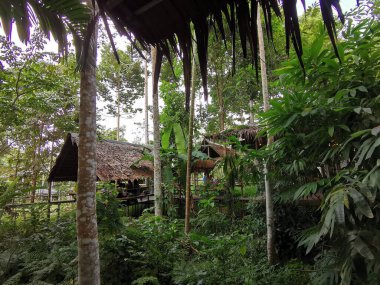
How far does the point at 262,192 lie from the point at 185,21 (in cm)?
484

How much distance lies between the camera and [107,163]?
8.12 meters

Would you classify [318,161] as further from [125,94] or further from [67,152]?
[125,94]

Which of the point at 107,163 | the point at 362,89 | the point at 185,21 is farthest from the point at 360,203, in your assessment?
the point at 107,163

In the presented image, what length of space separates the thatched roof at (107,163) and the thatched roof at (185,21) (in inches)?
261

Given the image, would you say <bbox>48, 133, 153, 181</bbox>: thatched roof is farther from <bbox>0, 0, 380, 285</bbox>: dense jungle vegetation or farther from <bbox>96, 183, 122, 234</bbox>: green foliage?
<bbox>96, 183, 122, 234</bbox>: green foliage

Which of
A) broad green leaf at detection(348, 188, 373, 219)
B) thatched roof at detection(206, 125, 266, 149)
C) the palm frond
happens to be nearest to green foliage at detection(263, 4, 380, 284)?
broad green leaf at detection(348, 188, 373, 219)

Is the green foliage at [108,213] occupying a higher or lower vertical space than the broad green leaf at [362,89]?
lower

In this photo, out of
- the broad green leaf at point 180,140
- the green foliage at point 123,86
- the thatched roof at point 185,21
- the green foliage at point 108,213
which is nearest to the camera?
the thatched roof at point 185,21

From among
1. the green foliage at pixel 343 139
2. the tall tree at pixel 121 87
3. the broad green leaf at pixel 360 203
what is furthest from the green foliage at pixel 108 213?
the tall tree at pixel 121 87

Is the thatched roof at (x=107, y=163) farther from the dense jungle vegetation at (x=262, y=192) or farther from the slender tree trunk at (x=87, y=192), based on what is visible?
the slender tree trunk at (x=87, y=192)

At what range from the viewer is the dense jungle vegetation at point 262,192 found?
1.71m

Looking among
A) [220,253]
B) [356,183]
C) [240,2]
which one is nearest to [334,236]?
[356,183]

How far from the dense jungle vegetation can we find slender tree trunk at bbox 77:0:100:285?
86 centimetres

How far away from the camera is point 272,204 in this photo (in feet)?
14.7
